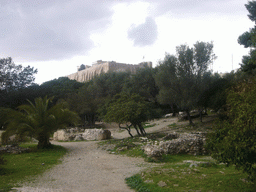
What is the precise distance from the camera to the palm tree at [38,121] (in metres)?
15.4

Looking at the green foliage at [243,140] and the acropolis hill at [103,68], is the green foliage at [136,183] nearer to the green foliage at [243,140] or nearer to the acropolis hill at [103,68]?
the green foliage at [243,140]

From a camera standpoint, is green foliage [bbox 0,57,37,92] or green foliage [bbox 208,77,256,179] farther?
green foliage [bbox 0,57,37,92]

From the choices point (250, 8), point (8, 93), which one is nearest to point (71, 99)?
point (8, 93)

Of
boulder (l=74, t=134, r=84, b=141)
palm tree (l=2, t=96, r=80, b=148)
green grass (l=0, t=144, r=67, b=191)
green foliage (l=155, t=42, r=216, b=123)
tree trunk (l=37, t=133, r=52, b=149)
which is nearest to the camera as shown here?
green grass (l=0, t=144, r=67, b=191)

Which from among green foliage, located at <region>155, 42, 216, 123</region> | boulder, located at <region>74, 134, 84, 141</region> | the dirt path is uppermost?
green foliage, located at <region>155, 42, 216, 123</region>

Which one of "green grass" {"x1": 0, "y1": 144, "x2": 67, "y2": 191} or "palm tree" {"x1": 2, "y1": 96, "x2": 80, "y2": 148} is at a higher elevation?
"palm tree" {"x1": 2, "y1": 96, "x2": 80, "y2": 148}

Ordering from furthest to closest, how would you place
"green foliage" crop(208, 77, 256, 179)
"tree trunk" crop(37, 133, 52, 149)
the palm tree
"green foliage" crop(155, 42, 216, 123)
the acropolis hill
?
1. the acropolis hill
2. "green foliage" crop(155, 42, 216, 123)
3. "tree trunk" crop(37, 133, 52, 149)
4. the palm tree
5. "green foliage" crop(208, 77, 256, 179)

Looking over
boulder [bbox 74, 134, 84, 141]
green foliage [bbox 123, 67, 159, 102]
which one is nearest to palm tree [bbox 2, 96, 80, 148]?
boulder [bbox 74, 134, 84, 141]

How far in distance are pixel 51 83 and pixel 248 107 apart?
61.9m

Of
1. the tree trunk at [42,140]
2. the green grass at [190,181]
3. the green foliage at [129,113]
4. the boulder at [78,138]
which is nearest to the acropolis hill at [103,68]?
the boulder at [78,138]

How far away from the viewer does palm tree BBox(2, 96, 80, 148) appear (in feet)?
50.6

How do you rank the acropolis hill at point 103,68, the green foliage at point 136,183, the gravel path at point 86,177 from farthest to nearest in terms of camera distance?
the acropolis hill at point 103,68 < the gravel path at point 86,177 < the green foliage at point 136,183

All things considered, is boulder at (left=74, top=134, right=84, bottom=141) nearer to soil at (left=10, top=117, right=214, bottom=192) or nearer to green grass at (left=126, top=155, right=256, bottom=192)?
soil at (left=10, top=117, right=214, bottom=192)

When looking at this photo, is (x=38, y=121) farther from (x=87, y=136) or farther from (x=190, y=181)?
(x=190, y=181)
